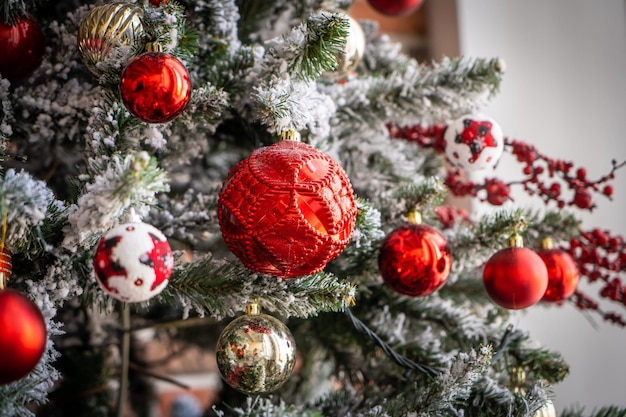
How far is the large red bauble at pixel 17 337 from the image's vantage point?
35 cm

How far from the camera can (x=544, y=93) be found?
3.58ft

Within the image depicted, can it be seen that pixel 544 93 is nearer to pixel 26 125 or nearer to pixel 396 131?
pixel 396 131

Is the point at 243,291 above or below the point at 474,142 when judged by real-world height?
below

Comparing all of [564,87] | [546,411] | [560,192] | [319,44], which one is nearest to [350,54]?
[319,44]

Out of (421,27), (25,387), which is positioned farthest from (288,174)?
(421,27)

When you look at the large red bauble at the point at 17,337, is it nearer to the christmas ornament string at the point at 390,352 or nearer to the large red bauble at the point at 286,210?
the large red bauble at the point at 286,210

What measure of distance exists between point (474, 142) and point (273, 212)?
0.23 m

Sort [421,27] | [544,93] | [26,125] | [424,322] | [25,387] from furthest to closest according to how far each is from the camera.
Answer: [421,27]
[544,93]
[424,322]
[26,125]
[25,387]

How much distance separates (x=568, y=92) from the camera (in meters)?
1.09

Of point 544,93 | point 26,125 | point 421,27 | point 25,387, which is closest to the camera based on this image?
point 25,387

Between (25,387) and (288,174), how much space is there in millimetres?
229

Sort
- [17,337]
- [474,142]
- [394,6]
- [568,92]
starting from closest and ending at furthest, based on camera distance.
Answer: [17,337] < [474,142] < [394,6] < [568,92]

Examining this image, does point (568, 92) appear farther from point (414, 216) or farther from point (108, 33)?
point (108, 33)

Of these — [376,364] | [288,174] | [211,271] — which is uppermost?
[288,174]
